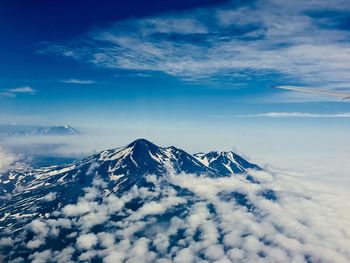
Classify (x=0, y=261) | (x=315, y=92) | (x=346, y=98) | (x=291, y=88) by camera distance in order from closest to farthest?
(x=0, y=261)
(x=346, y=98)
(x=315, y=92)
(x=291, y=88)

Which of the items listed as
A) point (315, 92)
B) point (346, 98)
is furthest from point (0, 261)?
point (315, 92)

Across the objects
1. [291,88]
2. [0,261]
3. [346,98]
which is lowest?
[0,261]

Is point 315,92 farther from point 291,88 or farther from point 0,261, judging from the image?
point 0,261

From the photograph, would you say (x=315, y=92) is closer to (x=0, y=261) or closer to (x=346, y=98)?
(x=346, y=98)

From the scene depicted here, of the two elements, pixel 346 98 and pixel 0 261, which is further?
pixel 346 98

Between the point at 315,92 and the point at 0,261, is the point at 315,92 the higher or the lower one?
the higher one

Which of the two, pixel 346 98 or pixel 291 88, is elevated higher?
pixel 291 88

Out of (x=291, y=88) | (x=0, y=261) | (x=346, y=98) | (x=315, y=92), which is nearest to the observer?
(x=0, y=261)

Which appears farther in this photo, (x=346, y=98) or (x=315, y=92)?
(x=315, y=92)
